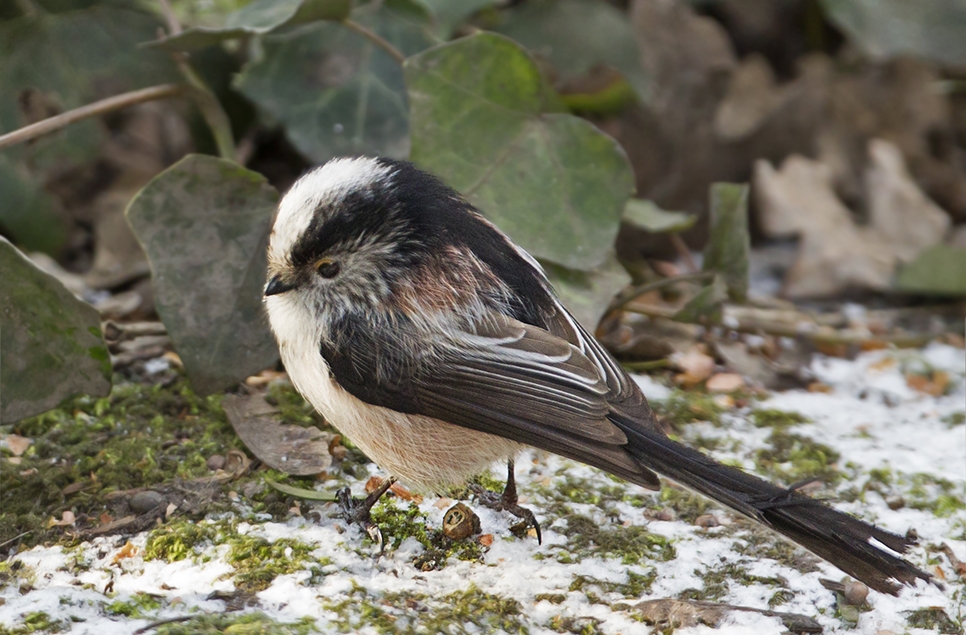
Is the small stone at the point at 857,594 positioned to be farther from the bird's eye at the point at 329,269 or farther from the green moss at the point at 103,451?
the green moss at the point at 103,451

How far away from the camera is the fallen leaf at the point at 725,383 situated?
9.37ft

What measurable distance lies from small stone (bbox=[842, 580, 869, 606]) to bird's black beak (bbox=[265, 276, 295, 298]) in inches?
51.5

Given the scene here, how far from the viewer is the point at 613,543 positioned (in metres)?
2.09

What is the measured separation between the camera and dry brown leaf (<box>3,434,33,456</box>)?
2270 mm

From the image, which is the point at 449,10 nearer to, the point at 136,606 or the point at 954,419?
the point at 954,419

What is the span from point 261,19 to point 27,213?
1.02 meters

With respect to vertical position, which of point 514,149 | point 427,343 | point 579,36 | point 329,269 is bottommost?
point 427,343

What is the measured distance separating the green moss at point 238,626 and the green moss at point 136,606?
7 centimetres

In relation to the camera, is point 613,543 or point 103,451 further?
point 103,451

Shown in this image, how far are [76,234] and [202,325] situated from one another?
1.28m

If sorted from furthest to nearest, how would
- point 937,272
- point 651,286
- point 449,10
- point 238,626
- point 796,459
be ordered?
1. point 937,272
2. point 449,10
3. point 651,286
4. point 796,459
5. point 238,626

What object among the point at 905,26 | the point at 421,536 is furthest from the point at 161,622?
the point at 905,26

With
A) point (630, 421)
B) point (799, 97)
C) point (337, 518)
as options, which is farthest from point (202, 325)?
point (799, 97)

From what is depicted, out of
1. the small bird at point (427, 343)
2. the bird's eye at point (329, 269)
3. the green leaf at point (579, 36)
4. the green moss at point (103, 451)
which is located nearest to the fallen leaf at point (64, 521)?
the green moss at point (103, 451)
